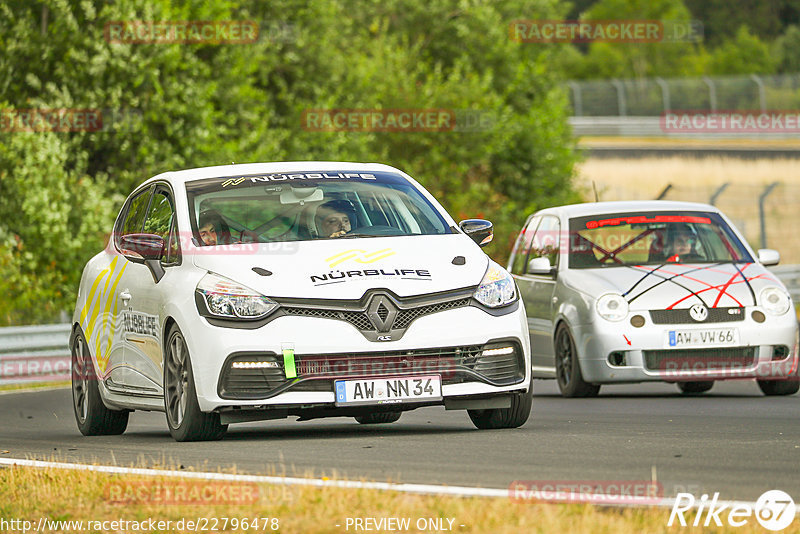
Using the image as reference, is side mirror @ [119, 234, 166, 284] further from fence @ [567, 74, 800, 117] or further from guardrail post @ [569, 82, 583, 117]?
guardrail post @ [569, 82, 583, 117]

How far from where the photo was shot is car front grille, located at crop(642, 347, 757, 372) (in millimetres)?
13141

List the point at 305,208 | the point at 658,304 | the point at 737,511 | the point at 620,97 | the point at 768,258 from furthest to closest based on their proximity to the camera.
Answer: the point at 620,97
the point at 768,258
the point at 658,304
the point at 305,208
the point at 737,511

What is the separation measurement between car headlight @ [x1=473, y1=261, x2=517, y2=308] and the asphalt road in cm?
76

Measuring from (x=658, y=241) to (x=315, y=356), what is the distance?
5.97 meters

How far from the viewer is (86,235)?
101 ft

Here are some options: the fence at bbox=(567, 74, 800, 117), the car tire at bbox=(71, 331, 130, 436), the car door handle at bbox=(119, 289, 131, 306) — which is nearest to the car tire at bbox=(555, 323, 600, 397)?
the car tire at bbox=(71, 331, 130, 436)

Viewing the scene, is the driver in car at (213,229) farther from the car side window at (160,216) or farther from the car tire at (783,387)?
the car tire at (783,387)

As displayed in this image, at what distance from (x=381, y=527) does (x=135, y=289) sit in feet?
16.6

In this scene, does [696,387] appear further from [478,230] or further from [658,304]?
[478,230]

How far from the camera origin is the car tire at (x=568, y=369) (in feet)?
45.2

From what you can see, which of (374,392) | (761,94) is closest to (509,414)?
(374,392)

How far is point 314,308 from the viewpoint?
9.03 metres

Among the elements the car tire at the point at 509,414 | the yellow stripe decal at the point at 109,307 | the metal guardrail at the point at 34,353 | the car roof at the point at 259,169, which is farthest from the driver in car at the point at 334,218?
the metal guardrail at the point at 34,353

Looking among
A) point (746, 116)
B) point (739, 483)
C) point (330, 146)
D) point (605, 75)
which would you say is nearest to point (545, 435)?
point (739, 483)
